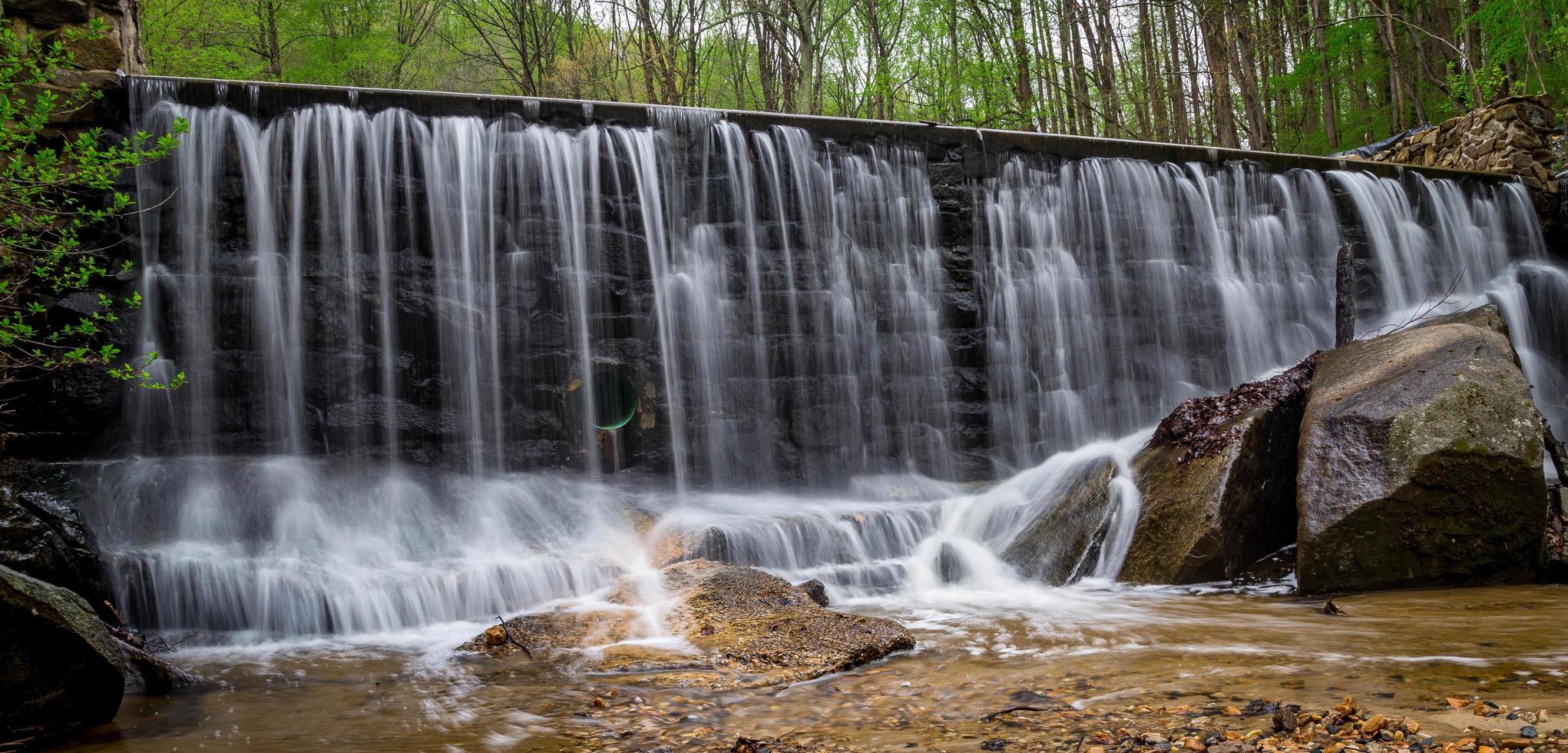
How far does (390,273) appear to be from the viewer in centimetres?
895

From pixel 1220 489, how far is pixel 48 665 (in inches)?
270

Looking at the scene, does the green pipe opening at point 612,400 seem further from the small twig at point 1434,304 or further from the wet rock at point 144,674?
the small twig at point 1434,304

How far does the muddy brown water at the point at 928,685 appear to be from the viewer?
377cm

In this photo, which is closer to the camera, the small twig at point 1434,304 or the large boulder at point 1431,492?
the large boulder at point 1431,492

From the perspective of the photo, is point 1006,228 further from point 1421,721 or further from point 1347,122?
point 1347,122

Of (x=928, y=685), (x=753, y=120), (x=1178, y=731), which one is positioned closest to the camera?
(x=1178, y=731)

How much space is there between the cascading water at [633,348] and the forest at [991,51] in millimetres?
6350

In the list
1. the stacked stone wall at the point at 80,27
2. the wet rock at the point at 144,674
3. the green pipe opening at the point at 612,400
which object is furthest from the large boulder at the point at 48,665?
the stacked stone wall at the point at 80,27

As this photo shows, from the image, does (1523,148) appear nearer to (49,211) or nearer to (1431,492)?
(1431,492)

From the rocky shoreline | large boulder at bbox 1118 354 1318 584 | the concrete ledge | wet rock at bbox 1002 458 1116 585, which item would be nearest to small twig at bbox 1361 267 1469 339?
the concrete ledge

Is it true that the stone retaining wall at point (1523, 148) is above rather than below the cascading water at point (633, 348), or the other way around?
above

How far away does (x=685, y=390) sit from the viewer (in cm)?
967

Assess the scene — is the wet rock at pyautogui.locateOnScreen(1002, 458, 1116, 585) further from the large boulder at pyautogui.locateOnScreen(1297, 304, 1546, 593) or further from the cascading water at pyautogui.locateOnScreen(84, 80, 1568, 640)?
the large boulder at pyautogui.locateOnScreen(1297, 304, 1546, 593)

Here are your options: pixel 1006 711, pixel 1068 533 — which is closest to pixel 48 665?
pixel 1006 711
